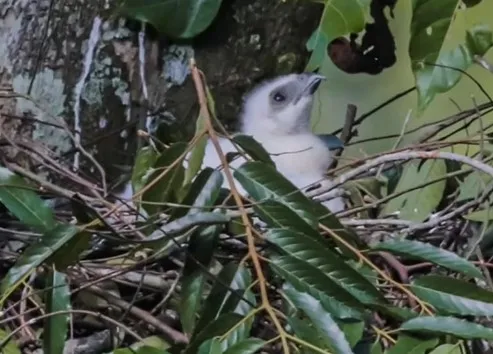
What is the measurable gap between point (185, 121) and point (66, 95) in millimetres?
178

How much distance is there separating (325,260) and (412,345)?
0.37ft

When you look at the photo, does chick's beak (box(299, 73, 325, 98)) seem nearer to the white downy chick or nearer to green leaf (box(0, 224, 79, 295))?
the white downy chick

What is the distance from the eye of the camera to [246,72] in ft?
5.75

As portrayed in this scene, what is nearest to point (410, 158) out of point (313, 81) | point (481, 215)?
point (481, 215)

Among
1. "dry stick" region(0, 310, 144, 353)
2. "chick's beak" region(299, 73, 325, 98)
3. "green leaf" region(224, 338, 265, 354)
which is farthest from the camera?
"chick's beak" region(299, 73, 325, 98)

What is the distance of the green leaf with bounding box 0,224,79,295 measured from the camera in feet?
3.39

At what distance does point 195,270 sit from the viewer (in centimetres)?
111

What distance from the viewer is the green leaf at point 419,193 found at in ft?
4.56

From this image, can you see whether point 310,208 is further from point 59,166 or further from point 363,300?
point 59,166

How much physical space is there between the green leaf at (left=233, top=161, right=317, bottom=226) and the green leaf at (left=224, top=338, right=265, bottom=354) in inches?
6.6

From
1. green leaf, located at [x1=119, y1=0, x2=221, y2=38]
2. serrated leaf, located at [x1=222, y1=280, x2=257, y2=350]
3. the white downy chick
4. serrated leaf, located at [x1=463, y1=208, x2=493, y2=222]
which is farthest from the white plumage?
serrated leaf, located at [x1=222, y1=280, x2=257, y2=350]

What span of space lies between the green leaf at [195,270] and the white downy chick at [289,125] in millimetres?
521

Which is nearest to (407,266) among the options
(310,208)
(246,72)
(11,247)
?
(310,208)

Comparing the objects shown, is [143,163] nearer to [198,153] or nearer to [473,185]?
[198,153]
